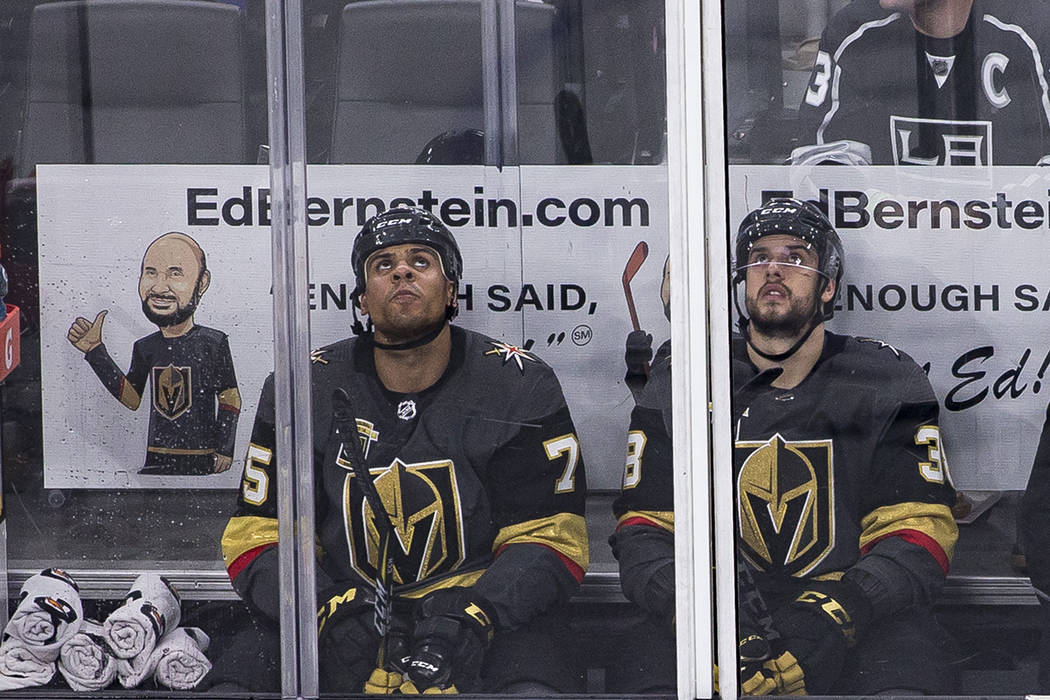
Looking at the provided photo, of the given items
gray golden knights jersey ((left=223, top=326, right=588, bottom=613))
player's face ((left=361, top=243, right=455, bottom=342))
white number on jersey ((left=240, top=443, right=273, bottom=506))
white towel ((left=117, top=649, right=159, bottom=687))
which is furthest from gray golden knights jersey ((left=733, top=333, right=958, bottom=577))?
white towel ((left=117, top=649, right=159, bottom=687))

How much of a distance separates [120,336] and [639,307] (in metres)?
0.89

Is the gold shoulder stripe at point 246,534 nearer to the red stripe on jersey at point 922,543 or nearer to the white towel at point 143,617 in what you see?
the white towel at point 143,617

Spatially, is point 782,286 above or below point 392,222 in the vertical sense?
below

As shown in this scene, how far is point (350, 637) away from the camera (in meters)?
1.93

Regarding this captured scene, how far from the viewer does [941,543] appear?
1.92m

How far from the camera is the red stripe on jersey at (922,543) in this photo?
6.28 feet

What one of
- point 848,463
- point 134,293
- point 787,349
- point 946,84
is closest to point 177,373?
point 134,293

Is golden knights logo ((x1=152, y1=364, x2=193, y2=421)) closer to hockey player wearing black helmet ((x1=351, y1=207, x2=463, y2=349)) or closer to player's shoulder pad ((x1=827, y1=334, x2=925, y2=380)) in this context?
hockey player wearing black helmet ((x1=351, y1=207, x2=463, y2=349))

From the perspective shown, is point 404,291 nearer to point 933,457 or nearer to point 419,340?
point 419,340

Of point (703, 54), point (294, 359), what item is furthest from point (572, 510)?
point (703, 54)

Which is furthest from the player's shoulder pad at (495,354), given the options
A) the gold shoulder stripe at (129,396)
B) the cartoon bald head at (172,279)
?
the gold shoulder stripe at (129,396)

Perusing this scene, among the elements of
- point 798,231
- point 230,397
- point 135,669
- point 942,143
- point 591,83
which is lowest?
point 135,669

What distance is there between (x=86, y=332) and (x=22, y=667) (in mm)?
592

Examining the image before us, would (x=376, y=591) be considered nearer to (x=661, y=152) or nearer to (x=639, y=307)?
(x=639, y=307)
